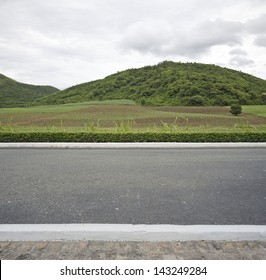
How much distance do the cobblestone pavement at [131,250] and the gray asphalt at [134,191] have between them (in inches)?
26.5

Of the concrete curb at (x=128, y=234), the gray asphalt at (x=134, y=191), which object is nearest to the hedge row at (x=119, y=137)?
the gray asphalt at (x=134, y=191)

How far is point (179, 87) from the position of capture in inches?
2419

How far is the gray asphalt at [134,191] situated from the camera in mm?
4512

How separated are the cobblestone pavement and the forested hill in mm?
49965

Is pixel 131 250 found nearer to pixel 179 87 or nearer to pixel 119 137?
pixel 119 137

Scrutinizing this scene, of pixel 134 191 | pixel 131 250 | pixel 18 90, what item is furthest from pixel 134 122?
pixel 18 90

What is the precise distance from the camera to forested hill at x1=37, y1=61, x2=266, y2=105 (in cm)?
5622

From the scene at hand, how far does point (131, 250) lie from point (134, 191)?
241 cm

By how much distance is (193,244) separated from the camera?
11.9 feet

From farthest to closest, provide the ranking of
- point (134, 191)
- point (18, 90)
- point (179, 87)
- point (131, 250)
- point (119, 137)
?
point (18, 90) < point (179, 87) < point (119, 137) < point (134, 191) < point (131, 250)

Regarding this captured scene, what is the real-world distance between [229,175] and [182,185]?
1765mm

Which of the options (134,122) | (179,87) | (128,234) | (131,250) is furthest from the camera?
(179,87)

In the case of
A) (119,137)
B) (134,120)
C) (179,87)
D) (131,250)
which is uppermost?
(179,87)

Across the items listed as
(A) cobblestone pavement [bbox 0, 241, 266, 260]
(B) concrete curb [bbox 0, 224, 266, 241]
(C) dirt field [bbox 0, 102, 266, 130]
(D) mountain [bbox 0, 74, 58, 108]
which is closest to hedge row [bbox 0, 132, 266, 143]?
(C) dirt field [bbox 0, 102, 266, 130]
